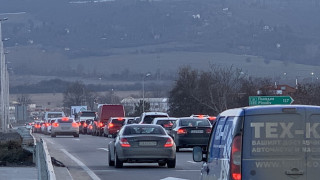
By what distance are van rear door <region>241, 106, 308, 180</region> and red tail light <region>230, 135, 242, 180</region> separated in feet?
0.20

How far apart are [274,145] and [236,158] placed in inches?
20.1

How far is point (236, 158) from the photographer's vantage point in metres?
12.6

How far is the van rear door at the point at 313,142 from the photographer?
12.6m

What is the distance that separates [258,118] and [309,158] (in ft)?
2.67

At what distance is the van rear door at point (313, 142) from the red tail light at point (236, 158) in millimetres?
860

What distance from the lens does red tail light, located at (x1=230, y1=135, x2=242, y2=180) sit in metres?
12.5

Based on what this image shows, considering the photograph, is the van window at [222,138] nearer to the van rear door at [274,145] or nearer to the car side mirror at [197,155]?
the van rear door at [274,145]

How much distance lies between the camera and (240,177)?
12500 mm

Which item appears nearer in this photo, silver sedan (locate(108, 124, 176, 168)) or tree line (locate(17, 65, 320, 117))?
silver sedan (locate(108, 124, 176, 168))

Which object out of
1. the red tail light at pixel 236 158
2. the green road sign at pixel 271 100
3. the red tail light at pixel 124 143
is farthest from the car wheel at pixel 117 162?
the green road sign at pixel 271 100

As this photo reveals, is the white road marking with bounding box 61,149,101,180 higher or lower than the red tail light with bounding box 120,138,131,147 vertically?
lower

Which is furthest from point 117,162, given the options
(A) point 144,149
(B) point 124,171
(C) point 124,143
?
(B) point 124,171

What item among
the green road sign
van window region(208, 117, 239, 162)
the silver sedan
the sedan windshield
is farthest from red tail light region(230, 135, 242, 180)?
the green road sign

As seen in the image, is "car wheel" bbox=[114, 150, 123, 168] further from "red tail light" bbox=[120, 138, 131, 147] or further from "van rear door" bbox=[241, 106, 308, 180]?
"van rear door" bbox=[241, 106, 308, 180]
